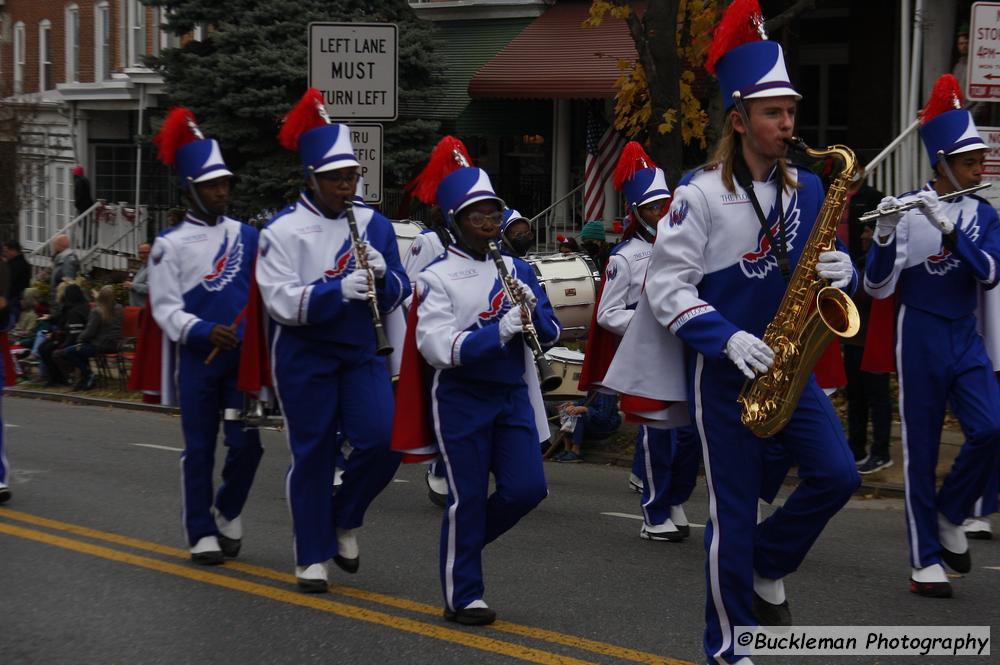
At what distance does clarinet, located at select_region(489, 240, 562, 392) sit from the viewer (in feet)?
20.7

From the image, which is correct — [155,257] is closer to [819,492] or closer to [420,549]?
[420,549]

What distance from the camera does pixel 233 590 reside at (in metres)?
7.36

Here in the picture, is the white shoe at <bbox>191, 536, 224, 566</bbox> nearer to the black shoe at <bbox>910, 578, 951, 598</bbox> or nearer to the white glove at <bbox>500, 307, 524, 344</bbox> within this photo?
the white glove at <bbox>500, 307, 524, 344</bbox>

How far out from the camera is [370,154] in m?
13.2

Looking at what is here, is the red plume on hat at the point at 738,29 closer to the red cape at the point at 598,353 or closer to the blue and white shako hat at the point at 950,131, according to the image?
the blue and white shako hat at the point at 950,131

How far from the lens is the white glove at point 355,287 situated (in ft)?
22.7

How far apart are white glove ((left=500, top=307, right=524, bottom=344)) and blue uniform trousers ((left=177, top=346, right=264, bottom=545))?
204 cm

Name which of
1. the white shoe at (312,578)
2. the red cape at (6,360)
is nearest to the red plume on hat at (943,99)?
the white shoe at (312,578)

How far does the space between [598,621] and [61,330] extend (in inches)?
592

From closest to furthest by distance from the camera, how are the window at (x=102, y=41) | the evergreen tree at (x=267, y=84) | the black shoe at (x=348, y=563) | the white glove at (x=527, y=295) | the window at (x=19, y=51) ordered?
1. the white glove at (x=527, y=295)
2. the black shoe at (x=348, y=563)
3. the evergreen tree at (x=267, y=84)
4. the window at (x=102, y=41)
5. the window at (x=19, y=51)

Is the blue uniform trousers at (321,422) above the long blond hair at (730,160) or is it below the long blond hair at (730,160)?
below

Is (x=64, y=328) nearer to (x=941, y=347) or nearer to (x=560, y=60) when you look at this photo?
(x=560, y=60)

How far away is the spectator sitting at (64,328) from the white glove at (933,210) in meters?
14.9

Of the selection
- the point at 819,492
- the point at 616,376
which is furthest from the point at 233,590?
the point at 819,492
